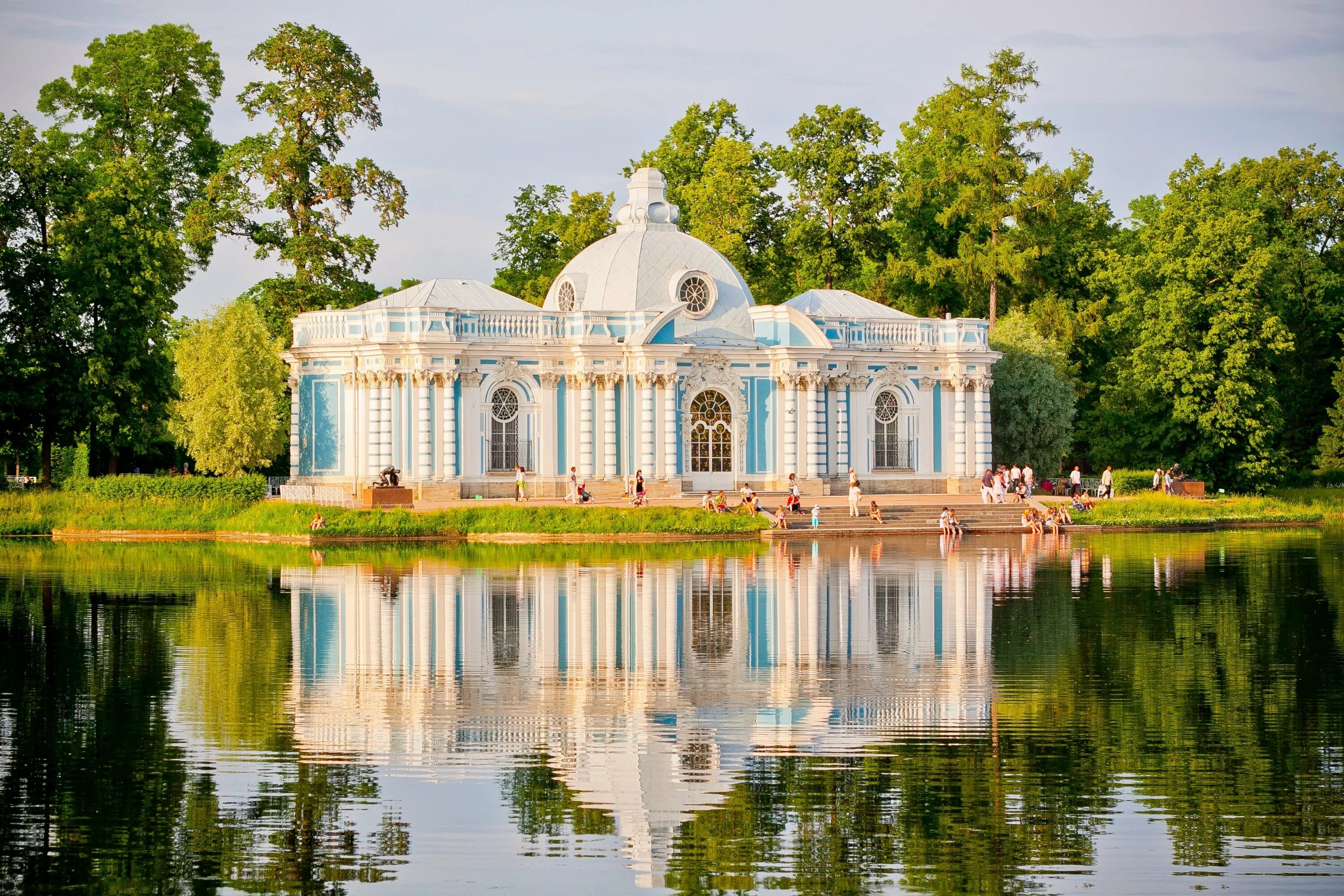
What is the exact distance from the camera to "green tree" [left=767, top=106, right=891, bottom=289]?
6341 cm

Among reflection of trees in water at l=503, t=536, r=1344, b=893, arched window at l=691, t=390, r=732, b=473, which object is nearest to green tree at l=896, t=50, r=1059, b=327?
arched window at l=691, t=390, r=732, b=473

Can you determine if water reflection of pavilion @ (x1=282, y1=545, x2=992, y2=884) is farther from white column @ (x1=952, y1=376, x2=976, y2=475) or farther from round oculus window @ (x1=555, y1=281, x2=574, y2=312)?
white column @ (x1=952, y1=376, x2=976, y2=475)

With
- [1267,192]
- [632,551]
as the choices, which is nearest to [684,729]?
[632,551]

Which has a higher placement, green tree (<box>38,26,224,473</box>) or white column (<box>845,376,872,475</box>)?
green tree (<box>38,26,224,473</box>)

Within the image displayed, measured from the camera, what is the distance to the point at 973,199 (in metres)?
62.5

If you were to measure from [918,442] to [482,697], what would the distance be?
37877 mm

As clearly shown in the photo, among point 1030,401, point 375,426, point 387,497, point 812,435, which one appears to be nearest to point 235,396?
point 375,426

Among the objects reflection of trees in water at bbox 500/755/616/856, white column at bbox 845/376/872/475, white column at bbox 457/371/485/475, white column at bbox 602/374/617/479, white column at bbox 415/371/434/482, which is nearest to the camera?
reflection of trees in water at bbox 500/755/616/856

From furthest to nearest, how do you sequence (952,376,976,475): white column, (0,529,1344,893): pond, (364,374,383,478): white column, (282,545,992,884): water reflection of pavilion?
(952,376,976,475): white column < (364,374,383,478): white column < (282,545,992,884): water reflection of pavilion < (0,529,1344,893): pond

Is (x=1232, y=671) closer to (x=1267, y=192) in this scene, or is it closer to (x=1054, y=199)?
(x=1054, y=199)

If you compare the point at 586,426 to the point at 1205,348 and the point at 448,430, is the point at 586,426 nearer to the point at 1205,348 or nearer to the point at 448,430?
the point at 448,430

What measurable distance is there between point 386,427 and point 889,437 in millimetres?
15764

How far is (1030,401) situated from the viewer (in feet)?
187

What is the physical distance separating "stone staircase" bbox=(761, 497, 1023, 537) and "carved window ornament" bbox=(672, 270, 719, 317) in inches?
260
